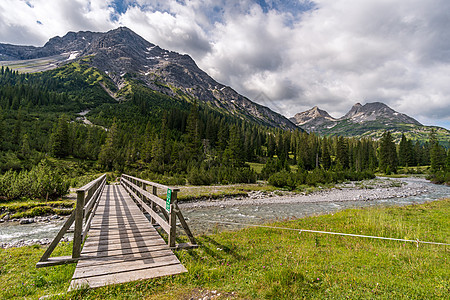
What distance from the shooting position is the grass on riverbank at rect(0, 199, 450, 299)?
4.05 meters

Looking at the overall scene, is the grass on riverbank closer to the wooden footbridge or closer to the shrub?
the wooden footbridge

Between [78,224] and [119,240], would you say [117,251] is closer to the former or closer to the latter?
[119,240]

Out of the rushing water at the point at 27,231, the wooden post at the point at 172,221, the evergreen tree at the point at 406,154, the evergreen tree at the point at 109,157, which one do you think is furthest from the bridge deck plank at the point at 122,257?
the evergreen tree at the point at 406,154

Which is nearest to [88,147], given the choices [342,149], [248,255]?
[248,255]

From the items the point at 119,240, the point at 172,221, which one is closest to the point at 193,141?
the point at 119,240

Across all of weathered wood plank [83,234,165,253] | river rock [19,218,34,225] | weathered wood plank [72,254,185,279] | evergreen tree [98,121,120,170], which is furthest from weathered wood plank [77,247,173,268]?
evergreen tree [98,121,120,170]

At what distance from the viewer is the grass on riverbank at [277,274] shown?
4055 millimetres

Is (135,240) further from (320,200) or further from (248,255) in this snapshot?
(320,200)

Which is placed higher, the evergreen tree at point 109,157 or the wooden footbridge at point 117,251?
the evergreen tree at point 109,157

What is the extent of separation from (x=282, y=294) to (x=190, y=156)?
55.5 meters

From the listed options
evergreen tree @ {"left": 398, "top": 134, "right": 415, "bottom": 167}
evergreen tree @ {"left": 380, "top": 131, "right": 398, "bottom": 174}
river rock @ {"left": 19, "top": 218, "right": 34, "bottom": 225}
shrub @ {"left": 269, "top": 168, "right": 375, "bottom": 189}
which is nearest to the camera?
river rock @ {"left": 19, "top": 218, "right": 34, "bottom": 225}

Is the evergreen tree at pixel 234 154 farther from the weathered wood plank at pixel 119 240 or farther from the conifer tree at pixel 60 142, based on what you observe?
the weathered wood plank at pixel 119 240

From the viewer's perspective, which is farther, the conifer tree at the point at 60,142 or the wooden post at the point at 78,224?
the conifer tree at the point at 60,142

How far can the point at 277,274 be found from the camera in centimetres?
464
